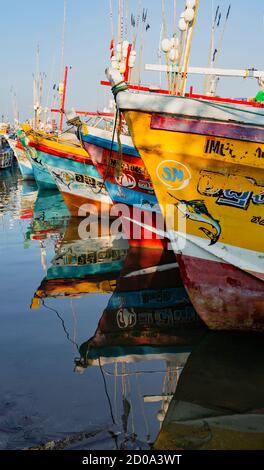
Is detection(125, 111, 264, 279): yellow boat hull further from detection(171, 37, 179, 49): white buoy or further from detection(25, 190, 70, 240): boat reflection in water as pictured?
detection(25, 190, 70, 240): boat reflection in water

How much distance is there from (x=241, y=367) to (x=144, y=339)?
127 centimetres

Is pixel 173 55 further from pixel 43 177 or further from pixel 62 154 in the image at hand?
pixel 43 177

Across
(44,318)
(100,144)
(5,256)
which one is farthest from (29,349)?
(100,144)

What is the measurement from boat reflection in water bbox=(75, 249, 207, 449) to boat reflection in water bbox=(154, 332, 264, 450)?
13 centimetres

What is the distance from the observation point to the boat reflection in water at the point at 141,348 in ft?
12.9

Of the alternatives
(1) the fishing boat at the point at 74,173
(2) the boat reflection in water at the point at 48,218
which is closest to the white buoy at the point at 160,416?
(2) the boat reflection in water at the point at 48,218

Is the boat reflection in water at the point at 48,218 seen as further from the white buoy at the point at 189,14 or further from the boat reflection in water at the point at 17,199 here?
the white buoy at the point at 189,14

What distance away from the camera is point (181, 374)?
471 cm

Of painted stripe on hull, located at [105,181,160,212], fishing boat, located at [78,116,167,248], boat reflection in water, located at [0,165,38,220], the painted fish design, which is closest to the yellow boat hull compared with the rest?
the painted fish design

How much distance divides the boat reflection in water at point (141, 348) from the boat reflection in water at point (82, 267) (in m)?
0.40

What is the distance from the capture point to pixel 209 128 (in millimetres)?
5098

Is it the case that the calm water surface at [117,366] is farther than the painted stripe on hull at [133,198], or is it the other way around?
the painted stripe on hull at [133,198]

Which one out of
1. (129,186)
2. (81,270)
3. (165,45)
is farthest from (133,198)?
(165,45)

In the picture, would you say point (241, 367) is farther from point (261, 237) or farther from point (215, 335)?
point (261, 237)
